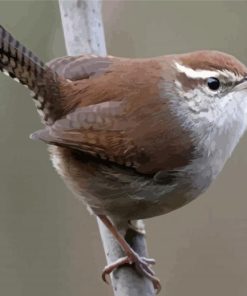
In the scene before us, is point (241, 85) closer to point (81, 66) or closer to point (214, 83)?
point (214, 83)

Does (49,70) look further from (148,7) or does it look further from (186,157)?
(148,7)

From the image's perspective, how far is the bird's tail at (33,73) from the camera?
240cm

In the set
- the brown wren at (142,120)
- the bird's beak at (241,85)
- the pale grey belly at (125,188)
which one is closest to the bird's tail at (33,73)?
the brown wren at (142,120)

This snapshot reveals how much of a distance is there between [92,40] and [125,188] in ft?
1.62

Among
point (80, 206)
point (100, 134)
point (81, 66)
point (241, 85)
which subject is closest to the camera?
point (241, 85)

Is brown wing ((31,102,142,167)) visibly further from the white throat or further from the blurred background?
the blurred background

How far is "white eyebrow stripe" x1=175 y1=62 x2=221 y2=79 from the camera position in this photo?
7.69ft

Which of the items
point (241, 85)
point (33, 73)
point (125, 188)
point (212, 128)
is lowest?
point (125, 188)

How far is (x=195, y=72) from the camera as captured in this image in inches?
94.0

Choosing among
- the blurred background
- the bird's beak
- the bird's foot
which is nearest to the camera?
the bird's beak

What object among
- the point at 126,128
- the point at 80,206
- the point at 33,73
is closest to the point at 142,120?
the point at 126,128

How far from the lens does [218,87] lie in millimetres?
2348

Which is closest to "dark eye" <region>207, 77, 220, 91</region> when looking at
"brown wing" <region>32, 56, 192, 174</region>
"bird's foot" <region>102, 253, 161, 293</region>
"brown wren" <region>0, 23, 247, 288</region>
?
"brown wren" <region>0, 23, 247, 288</region>

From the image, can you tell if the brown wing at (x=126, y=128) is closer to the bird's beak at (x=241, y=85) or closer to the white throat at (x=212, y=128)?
the white throat at (x=212, y=128)
